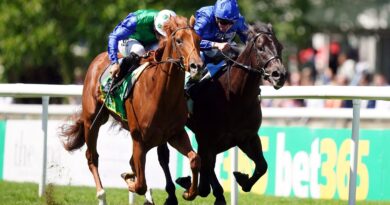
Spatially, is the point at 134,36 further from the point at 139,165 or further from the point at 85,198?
the point at 85,198

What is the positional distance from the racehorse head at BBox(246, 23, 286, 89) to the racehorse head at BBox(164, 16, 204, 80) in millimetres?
607

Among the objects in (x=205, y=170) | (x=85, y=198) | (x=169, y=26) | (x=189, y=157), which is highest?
(x=169, y=26)

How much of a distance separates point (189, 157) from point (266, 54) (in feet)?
3.21

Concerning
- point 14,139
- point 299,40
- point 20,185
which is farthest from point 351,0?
point 20,185

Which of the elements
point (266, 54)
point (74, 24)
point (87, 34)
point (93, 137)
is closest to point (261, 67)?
point (266, 54)

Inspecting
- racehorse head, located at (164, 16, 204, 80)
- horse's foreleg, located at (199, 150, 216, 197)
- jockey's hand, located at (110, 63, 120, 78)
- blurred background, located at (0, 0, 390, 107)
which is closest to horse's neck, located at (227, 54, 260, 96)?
horse's foreleg, located at (199, 150, 216, 197)

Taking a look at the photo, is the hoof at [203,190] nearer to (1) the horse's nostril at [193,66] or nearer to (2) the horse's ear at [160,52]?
(2) the horse's ear at [160,52]

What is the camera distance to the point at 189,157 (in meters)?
8.28

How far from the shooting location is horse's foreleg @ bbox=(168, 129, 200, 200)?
821cm

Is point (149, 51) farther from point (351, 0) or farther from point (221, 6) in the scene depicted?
point (351, 0)

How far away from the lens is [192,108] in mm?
8906

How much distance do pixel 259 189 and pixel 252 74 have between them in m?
3.16

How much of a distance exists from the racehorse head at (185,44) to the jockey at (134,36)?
84 centimetres

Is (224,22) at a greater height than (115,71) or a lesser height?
greater
